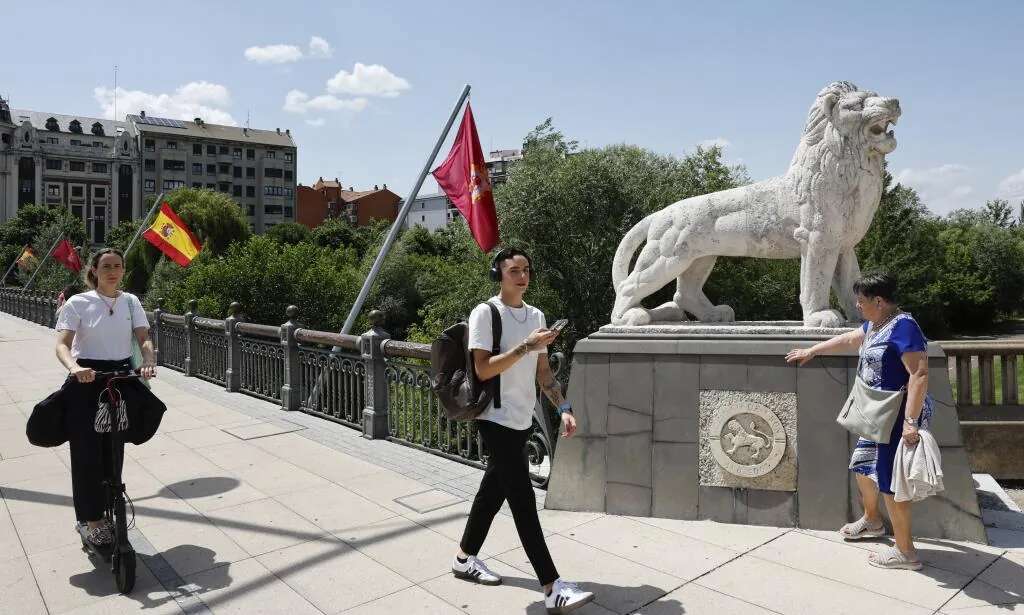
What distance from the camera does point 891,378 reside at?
369 centimetres

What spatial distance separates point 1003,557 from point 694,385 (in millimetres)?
2043

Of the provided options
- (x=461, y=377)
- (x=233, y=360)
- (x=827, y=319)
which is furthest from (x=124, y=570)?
(x=233, y=360)

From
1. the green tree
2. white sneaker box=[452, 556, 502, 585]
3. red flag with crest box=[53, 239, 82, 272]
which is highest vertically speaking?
the green tree

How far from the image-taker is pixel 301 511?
5.01m

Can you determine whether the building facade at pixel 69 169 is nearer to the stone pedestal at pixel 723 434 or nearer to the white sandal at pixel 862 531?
the stone pedestal at pixel 723 434

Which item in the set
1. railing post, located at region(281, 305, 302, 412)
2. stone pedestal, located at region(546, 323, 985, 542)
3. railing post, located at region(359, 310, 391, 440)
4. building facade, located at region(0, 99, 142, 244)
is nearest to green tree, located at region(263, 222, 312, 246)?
building facade, located at region(0, 99, 142, 244)

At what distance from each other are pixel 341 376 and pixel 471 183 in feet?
11.9

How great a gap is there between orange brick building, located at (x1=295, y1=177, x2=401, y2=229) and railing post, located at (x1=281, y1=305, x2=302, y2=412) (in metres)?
83.1

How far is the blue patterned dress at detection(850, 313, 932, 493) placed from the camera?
3.60m

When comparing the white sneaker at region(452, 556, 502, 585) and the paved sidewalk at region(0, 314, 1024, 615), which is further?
the white sneaker at region(452, 556, 502, 585)

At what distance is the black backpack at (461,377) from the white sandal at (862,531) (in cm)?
257

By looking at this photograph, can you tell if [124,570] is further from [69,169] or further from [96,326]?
[69,169]

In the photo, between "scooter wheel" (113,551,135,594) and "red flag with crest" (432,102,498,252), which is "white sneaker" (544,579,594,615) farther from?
"red flag with crest" (432,102,498,252)

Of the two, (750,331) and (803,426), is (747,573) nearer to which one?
(803,426)
